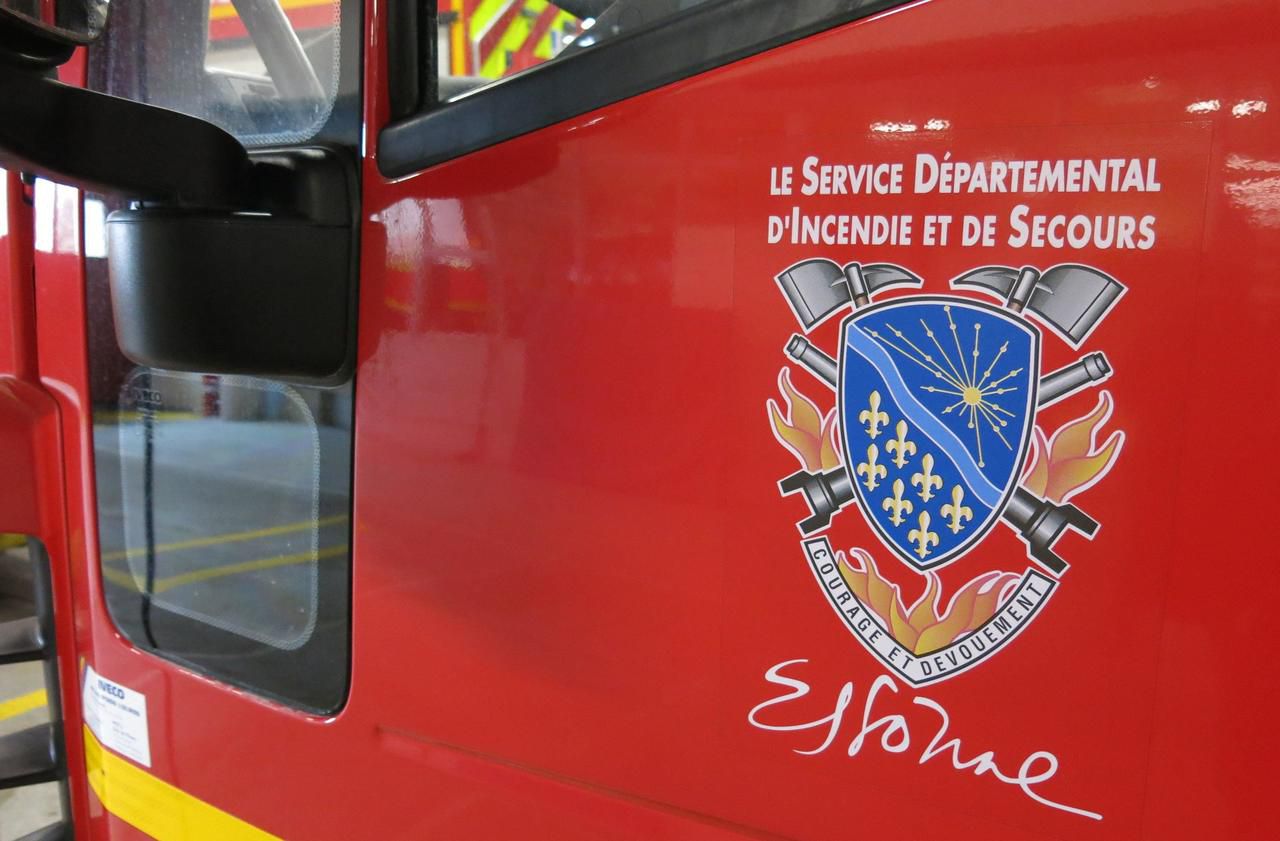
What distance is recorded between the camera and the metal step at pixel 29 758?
1.71 meters

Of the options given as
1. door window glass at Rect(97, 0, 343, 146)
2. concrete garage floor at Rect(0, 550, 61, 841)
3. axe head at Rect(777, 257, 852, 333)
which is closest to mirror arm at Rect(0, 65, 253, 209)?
door window glass at Rect(97, 0, 343, 146)

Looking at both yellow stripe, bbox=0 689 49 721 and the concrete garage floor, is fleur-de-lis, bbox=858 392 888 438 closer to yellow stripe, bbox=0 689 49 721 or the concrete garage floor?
the concrete garage floor

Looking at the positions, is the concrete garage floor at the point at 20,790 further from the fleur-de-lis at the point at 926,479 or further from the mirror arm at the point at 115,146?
the fleur-de-lis at the point at 926,479

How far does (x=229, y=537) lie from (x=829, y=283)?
87 cm

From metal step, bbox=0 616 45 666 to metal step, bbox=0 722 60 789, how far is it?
→ 142 mm

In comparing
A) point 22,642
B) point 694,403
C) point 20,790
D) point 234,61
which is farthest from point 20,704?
point 694,403

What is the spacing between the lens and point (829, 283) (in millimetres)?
876

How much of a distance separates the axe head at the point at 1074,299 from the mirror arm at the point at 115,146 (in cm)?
80

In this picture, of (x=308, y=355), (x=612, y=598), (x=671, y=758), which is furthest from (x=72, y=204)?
(x=671, y=758)

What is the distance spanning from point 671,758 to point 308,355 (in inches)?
22.5

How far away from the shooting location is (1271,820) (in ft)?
2.47

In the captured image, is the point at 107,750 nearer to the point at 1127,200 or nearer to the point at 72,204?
the point at 72,204

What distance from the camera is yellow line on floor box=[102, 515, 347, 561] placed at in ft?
4.09

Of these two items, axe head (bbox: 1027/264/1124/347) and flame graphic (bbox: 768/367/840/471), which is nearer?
axe head (bbox: 1027/264/1124/347)
